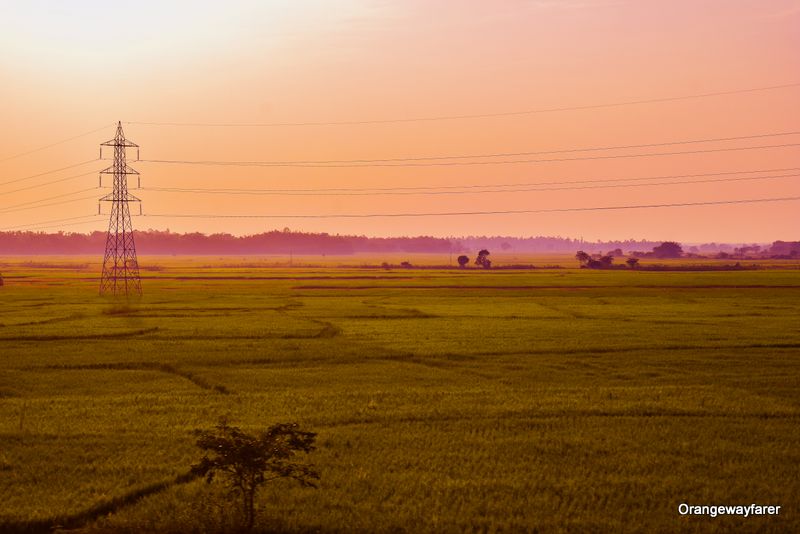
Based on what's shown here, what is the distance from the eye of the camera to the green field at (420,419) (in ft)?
46.9

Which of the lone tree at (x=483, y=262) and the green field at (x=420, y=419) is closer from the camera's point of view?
the green field at (x=420, y=419)

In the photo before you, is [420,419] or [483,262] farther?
[483,262]

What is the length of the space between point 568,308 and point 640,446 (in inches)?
1625

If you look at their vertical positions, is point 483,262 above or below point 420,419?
above

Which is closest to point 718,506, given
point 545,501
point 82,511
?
point 545,501

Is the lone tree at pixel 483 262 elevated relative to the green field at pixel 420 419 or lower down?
elevated

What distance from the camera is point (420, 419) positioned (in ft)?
69.1

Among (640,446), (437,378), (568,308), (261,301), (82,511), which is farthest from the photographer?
(261,301)

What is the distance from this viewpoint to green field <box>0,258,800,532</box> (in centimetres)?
1428

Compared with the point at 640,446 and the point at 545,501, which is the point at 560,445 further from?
the point at 545,501

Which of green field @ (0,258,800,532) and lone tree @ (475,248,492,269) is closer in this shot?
green field @ (0,258,800,532)

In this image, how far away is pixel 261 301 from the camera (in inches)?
2645

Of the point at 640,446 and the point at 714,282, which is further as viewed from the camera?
the point at 714,282

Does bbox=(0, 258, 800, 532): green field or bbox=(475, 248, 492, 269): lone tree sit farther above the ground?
bbox=(475, 248, 492, 269): lone tree
